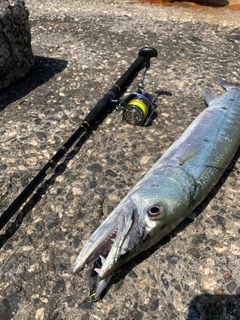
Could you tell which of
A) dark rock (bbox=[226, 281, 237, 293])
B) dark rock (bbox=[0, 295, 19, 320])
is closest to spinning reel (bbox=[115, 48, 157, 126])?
dark rock (bbox=[226, 281, 237, 293])

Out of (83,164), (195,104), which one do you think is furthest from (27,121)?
(195,104)

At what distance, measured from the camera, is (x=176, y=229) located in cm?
280

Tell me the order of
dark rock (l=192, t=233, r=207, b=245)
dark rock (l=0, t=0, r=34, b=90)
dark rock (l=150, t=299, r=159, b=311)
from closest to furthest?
dark rock (l=150, t=299, r=159, b=311) → dark rock (l=192, t=233, r=207, b=245) → dark rock (l=0, t=0, r=34, b=90)

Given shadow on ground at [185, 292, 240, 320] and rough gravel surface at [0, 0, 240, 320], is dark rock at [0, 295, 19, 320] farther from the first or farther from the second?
shadow on ground at [185, 292, 240, 320]

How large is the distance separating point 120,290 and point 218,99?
8.22ft

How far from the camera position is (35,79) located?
4.79m

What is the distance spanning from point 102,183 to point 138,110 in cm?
99

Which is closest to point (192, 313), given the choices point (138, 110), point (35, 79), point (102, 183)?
point (102, 183)

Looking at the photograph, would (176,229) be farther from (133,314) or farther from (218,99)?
(218,99)

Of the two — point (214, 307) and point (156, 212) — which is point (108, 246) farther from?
point (214, 307)

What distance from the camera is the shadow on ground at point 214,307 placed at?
2281mm

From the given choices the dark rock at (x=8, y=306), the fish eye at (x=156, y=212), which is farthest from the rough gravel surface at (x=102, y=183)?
the fish eye at (x=156, y=212)

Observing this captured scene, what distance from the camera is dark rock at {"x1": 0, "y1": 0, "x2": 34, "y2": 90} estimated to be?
4227 mm

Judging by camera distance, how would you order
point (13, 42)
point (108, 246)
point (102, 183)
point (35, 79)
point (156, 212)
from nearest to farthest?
point (108, 246) < point (156, 212) < point (102, 183) < point (13, 42) < point (35, 79)
